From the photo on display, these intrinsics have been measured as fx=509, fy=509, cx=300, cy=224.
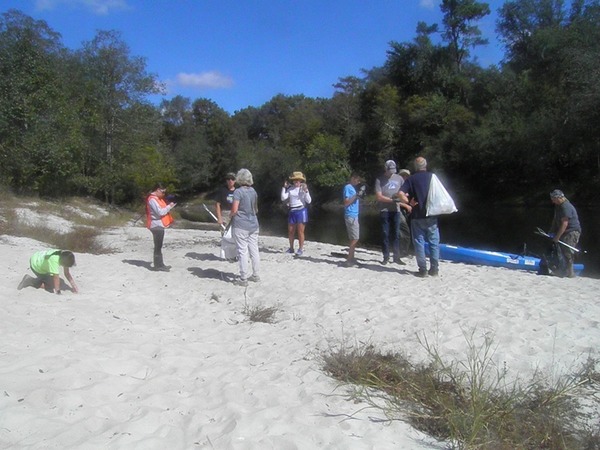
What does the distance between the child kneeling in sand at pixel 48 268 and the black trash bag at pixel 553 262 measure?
26.9 feet

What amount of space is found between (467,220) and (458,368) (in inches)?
1101

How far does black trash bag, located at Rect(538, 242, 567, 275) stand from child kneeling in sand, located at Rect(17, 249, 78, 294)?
8.21 metres

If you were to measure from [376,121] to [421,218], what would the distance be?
5022 centimetres

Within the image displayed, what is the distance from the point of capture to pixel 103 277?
830 centimetres

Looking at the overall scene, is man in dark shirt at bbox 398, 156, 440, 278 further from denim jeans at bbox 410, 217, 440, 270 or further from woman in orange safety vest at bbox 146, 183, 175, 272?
woman in orange safety vest at bbox 146, 183, 175, 272

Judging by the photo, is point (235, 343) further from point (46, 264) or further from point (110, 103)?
point (110, 103)

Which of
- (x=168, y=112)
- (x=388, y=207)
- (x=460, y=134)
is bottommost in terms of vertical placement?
(x=388, y=207)

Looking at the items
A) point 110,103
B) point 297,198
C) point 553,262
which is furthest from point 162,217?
point 110,103

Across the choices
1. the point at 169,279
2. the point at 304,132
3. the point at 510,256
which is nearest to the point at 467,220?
the point at 510,256

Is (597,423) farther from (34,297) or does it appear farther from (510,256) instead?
(510,256)

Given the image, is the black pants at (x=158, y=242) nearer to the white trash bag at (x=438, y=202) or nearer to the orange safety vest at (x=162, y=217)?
the orange safety vest at (x=162, y=217)

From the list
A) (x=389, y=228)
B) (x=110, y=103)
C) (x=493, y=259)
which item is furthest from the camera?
(x=110, y=103)

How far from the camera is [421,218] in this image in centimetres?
826

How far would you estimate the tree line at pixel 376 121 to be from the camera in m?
26.6
